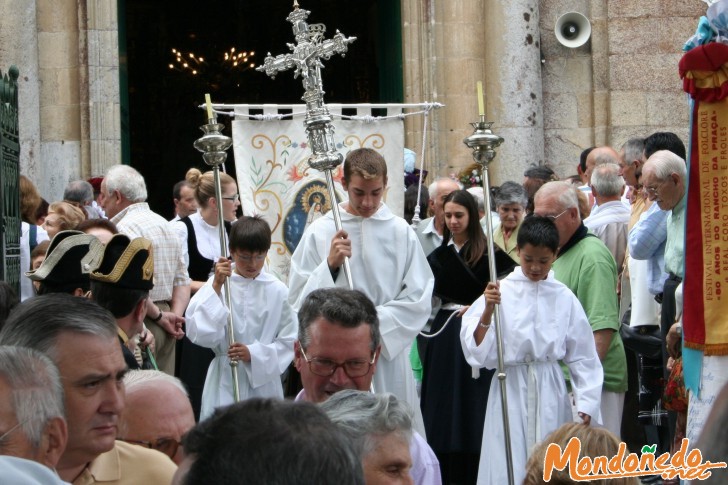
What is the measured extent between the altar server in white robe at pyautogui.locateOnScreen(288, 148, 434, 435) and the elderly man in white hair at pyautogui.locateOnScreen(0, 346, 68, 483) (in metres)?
4.18

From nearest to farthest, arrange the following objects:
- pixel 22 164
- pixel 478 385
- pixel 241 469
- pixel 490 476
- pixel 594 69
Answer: pixel 241 469 < pixel 490 476 < pixel 478 385 < pixel 22 164 < pixel 594 69

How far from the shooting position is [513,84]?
13.8 metres

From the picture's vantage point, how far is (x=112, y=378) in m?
3.38

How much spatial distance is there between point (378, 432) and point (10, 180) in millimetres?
3330

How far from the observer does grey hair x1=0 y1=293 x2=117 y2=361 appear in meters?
3.37

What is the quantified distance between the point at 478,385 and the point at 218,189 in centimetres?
215

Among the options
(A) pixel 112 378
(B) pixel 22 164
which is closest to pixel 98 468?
(A) pixel 112 378

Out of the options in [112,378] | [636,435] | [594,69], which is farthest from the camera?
[594,69]

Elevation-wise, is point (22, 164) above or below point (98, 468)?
above

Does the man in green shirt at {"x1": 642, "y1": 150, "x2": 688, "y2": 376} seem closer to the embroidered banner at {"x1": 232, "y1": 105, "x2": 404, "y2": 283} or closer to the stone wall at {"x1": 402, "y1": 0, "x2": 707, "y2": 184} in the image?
the embroidered banner at {"x1": 232, "y1": 105, "x2": 404, "y2": 283}

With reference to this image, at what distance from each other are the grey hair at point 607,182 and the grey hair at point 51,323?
6.28 meters

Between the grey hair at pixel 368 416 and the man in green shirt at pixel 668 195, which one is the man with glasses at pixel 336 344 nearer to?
the grey hair at pixel 368 416

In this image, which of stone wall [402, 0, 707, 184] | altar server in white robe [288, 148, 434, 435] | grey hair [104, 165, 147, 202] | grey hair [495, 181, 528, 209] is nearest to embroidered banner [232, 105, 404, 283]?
grey hair [495, 181, 528, 209]

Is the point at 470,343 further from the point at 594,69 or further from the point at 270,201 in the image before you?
the point at 594,69
